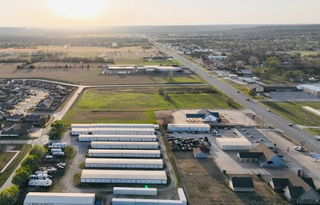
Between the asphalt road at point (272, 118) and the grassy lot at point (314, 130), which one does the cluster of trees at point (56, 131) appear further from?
the grassy lot at point (314, 130)

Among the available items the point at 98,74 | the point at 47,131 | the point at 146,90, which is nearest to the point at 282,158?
the point at 47,131

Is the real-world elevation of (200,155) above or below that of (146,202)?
above

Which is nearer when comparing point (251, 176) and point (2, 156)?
point (251, 176)

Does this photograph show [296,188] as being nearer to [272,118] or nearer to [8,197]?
[272,118]

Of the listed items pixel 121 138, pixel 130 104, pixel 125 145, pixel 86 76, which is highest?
pixel 86 76

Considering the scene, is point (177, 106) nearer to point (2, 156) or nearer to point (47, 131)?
point (47, 131)

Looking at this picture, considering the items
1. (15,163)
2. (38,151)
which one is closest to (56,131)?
(38,151)

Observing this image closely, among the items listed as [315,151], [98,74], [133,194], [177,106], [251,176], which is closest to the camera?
[133,194]

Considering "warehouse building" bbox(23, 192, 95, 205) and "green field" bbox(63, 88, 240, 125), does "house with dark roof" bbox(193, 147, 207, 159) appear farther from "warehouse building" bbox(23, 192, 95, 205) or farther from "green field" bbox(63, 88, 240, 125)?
"warehouse building" bbox(23, 192, 95, 205)
